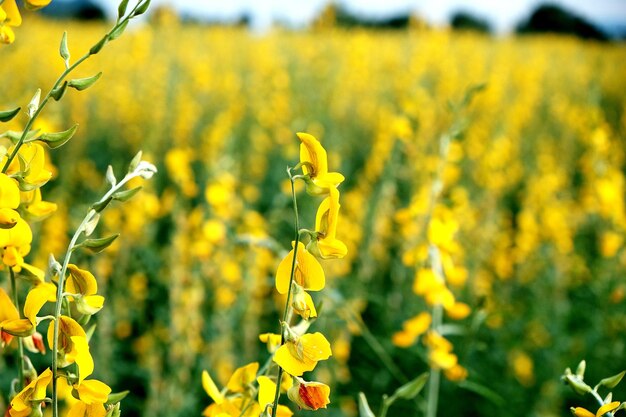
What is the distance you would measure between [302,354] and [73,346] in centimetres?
21

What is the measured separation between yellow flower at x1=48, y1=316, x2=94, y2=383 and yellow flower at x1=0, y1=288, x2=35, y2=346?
0.07ft

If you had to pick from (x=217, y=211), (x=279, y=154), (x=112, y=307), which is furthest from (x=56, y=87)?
(x=279, y=154)

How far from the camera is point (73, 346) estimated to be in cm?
60

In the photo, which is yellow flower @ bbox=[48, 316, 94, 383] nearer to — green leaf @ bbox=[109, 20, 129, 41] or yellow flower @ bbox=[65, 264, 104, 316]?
yellow flower @ bbox=[65, 264, 104, 316]

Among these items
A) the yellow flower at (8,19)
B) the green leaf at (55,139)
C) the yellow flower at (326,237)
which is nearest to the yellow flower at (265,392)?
the yellow flower at (326,237)

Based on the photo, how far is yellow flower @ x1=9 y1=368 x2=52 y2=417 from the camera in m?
0.59

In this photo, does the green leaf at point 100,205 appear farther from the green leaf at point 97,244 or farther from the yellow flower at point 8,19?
the yellow flower at point 8,19

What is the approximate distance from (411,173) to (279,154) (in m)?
1.41

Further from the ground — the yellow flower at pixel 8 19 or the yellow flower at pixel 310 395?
the yellow flower at pixel 8 19

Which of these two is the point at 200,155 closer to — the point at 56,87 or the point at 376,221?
the point at 376,221

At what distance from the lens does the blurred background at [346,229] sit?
7.76ft

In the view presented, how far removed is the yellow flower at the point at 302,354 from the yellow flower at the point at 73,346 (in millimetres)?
170

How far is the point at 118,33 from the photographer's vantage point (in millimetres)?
640

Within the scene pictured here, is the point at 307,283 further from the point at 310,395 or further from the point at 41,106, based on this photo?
the point at 41,106
